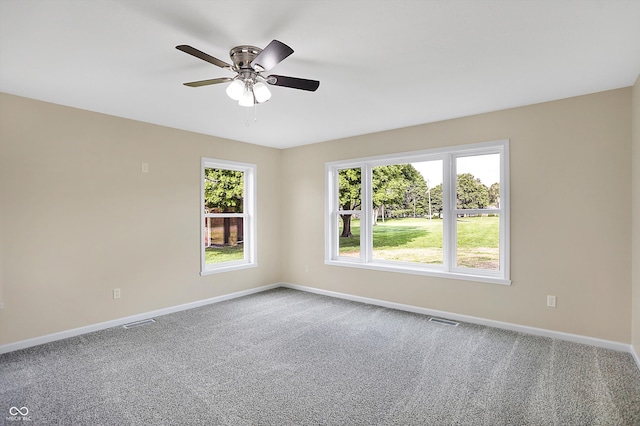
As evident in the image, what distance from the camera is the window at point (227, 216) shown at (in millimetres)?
4941

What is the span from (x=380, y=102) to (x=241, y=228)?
3.20 metres

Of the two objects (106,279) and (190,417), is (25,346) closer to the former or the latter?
Result: (106,279)

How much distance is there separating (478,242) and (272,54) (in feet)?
10.9

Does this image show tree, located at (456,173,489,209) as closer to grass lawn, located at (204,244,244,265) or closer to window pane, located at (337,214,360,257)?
window pane, located at (337,214,360,257)

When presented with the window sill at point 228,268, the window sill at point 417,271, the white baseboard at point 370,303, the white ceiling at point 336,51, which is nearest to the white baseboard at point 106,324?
the white baseboard at point 370,303

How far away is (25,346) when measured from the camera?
3.21 meters

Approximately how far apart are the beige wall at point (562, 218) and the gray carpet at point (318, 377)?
1.08 feet

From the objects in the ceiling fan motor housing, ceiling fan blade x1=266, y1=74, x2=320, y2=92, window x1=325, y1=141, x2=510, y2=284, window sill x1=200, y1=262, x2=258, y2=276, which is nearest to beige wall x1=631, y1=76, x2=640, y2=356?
window x1=325, y1=141, x2=510, y2=284

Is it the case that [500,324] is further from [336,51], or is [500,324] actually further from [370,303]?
[336,51]

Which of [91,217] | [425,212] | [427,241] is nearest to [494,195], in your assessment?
[425,212]

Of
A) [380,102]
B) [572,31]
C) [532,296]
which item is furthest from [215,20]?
[532,296]

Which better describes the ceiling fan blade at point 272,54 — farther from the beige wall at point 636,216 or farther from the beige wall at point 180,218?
the beige wall at point 636,216

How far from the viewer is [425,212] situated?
4445 millimetres

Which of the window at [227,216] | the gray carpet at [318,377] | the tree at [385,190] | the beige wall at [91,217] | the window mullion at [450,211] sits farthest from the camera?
the window at [227,216]
